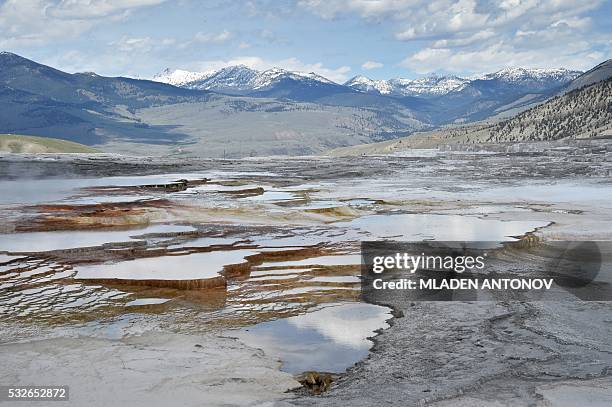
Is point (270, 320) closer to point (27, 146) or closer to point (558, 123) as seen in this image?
point (558, 123)

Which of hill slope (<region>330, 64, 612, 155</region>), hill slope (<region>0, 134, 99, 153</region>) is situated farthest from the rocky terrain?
hill slope (<region>0, 134, 99, 153</region>)

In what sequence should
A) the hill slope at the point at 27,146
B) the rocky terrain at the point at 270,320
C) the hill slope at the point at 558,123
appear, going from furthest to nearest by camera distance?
the hill slope at the point at 27,146, the hill slope at the point at 558,123, the rocky terrain at the point at 270,320

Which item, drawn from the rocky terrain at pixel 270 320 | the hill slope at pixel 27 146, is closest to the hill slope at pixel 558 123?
the hill slope at pixel 27 146

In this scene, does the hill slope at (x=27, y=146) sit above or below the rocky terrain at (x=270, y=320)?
above

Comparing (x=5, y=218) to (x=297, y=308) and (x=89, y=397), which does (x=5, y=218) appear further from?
(x=89, y=397)

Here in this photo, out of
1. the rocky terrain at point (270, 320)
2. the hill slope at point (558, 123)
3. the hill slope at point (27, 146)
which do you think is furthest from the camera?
the hill slope at point (27, 146)

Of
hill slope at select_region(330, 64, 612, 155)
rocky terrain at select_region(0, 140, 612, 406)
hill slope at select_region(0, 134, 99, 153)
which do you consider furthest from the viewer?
hill slope at select_region(0, 134, 99, 153)

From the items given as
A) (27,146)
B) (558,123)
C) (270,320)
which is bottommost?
(270,320)

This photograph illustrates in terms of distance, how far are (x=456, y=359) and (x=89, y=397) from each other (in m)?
4.81

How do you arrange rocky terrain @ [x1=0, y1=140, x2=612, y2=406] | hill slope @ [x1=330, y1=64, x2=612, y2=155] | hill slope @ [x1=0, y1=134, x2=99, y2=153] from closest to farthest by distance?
rocky terrain @ [x1=0, y1=140, x2=612, y2=406] → hill slope @ [x1=330, y1=64, x2=612, y2=155] → hill slope @ [x1=0, y1=134, x2=99, y2=153]

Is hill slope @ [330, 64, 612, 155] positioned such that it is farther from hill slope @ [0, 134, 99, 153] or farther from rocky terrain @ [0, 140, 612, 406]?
rocky terrain @ [0, 140, 612, 406]

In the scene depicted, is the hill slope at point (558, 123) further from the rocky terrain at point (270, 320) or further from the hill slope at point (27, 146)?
the rocky terrain at point (270, 320)

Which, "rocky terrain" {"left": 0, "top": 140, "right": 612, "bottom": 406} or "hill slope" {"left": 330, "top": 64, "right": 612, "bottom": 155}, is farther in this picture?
"hill slope" {"left": 330, "top": 64, "right": 612, "bottom": 155}

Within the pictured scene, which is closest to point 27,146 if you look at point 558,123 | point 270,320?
point 558,123
